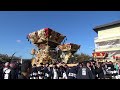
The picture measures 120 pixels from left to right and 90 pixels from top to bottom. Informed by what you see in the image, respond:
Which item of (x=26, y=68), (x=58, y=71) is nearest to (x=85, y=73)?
(x=26, y=68)

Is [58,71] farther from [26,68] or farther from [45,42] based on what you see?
[45,42]

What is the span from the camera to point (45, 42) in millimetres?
21906

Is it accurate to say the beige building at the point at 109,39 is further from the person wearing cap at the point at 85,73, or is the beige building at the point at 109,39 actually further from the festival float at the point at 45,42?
the person wearing cap at the point at 85,73

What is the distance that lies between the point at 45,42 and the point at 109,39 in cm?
2853

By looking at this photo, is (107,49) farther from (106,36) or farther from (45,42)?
(45,42)

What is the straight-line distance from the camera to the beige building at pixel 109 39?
4575cm

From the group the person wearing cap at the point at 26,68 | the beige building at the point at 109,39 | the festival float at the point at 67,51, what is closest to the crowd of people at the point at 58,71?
the person wearing cap at the point at 26,68

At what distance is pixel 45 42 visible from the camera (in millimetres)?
21906

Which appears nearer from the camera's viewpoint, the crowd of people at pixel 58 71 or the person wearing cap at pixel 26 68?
the person wearing cap at pixel 26 68

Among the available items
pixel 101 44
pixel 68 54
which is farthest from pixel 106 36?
pixel 68 54

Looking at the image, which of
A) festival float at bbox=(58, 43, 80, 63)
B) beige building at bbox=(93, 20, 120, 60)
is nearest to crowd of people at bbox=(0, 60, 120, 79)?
festival float at bbox=(58, 43, 80, 63)

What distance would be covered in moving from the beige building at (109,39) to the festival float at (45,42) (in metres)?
23.2

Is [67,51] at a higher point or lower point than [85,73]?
higher

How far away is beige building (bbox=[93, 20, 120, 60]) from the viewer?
45750mm
